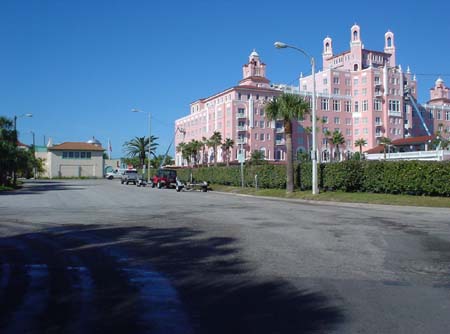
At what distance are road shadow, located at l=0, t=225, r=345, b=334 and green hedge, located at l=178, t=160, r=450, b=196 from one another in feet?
62.2

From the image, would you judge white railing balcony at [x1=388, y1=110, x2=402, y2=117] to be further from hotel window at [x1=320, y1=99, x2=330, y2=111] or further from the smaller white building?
the smaller white building

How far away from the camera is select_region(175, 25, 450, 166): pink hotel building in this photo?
10481cm

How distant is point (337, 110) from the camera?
11319 cm

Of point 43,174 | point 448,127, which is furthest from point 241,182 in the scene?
point 448,127

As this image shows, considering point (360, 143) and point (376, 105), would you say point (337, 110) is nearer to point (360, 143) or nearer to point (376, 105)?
point (376, 105)

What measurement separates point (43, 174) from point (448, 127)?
329 feet

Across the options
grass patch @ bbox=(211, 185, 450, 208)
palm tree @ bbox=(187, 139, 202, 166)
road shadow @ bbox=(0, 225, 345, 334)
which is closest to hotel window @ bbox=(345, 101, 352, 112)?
palm tree @ bbox=(187, 139, 202, 166)

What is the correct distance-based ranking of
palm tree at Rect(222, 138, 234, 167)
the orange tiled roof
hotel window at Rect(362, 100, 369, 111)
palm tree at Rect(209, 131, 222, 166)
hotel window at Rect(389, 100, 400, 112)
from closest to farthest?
the orange tiled roof → palm tree at Rect(222, 138, 234, 167) → palm tree at Rect(209, 131, 222, 166) → hotel window at Rect(389, 100, 400, 112) → hotel window at Rect(362, 100, 369, 111)

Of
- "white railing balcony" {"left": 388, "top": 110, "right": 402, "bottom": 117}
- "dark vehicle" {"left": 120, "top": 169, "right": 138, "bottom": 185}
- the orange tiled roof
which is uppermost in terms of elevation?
"white railing balcony" {"left": 388, "top": 110, "right": 402, "bottom": 117}

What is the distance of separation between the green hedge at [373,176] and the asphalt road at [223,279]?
1347cm

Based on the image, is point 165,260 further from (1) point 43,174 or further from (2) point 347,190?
(1) point 43,174

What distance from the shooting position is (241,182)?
45.7 metres

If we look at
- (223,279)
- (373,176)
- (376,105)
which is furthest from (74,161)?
(223,279)

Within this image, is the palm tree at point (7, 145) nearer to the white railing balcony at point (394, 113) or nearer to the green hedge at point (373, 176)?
the green hedge at point (373, 176)
